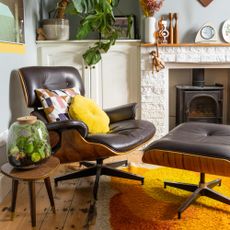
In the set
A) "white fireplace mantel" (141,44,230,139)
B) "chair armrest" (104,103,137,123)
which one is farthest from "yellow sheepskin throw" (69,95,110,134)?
"white fireplace mantel" (141,44,230,139)

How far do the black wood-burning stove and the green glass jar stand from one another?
198cm

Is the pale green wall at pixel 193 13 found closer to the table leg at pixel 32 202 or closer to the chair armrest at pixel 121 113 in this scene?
the chair armrest at pixel 121 113

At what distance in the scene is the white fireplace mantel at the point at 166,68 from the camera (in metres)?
3.34

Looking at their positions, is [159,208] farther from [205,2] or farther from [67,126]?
[205,2]

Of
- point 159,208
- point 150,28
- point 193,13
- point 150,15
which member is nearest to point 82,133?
point 159,208

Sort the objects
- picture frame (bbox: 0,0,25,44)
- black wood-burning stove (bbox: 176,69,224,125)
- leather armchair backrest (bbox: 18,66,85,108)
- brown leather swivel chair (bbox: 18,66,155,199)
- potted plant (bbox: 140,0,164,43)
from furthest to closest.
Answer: black wood-burning stove (bbox: 176,69,224,125) < potted plant (bbox: 140,0,164,43) < leather armchair backrest (bbox: 18,66,85,108) < picture frame (bbox: 0,0,25,44) < brown leather swivel chair (bbox: 18,66,155,199)

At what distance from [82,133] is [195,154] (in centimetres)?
71

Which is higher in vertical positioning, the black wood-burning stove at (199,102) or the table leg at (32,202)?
the black wood-burning stove at (199,102)

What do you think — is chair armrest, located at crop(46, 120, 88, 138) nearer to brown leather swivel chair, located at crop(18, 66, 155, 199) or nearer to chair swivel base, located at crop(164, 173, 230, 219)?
brown leather swivel chair, located at crop(18, 66, 155, 199)

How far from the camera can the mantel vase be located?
3.27 meters

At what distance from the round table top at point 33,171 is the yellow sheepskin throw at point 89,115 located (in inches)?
22.6

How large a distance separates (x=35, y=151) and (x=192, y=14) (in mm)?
2283

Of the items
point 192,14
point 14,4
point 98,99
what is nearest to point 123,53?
point 98,99

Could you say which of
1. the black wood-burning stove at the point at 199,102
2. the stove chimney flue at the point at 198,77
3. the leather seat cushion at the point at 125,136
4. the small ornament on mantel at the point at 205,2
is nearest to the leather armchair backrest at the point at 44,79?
the leather seat cushion at the point at 125,136
